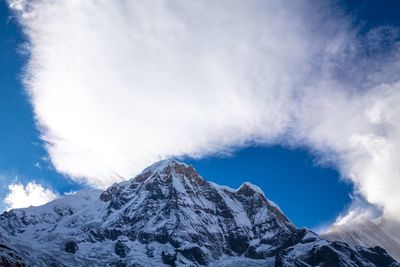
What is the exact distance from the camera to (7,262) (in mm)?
61812
